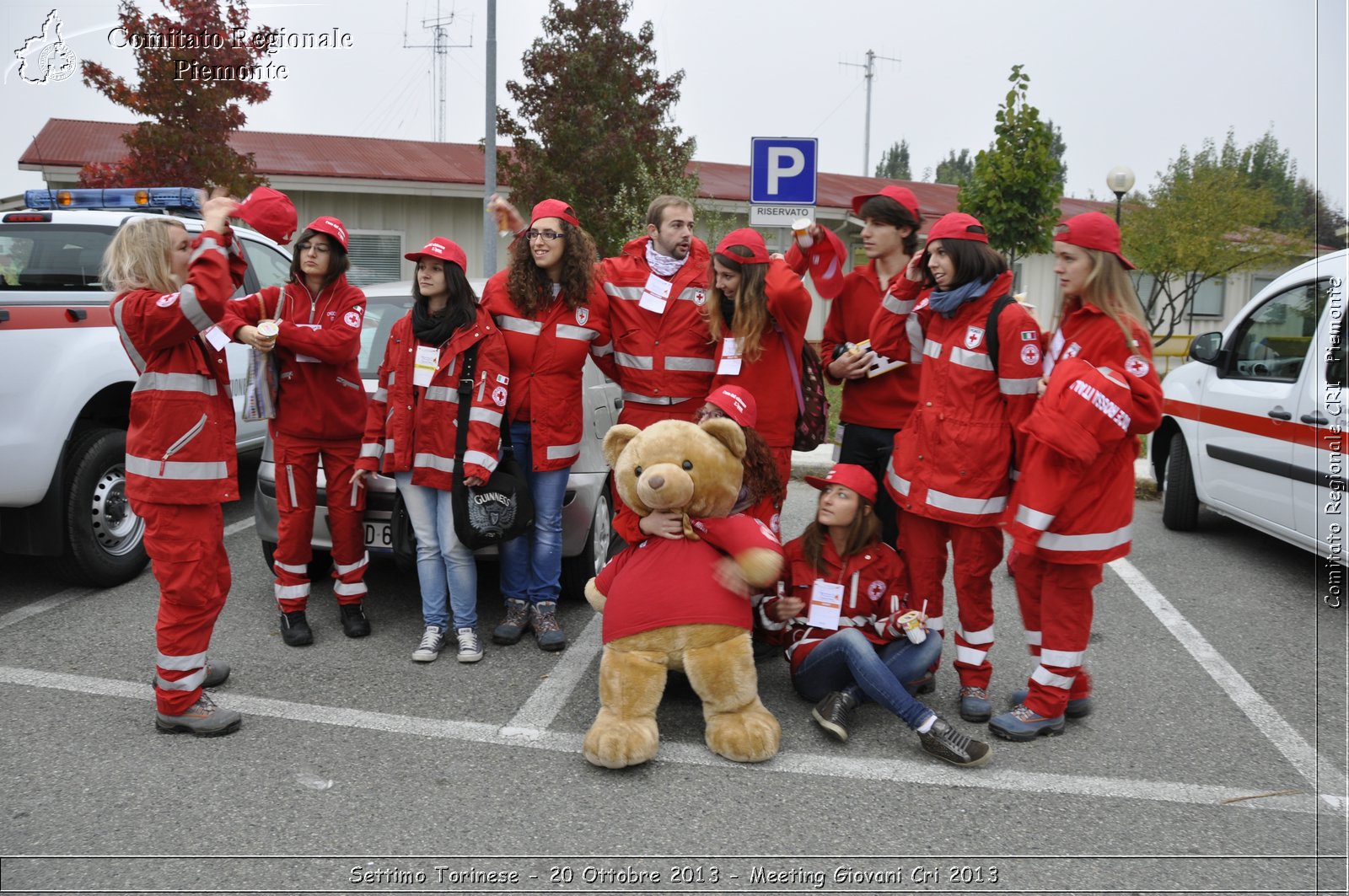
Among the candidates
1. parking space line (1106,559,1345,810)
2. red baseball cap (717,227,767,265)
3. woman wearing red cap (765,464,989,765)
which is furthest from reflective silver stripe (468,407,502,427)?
parking space line (1106,559,1345,810)

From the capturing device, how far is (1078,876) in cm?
278

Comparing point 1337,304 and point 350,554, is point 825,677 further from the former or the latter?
point 1337,304

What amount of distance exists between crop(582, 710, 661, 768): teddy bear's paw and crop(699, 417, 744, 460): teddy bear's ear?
3.37ft

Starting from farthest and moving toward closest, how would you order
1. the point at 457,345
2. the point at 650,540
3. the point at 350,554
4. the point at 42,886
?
the point at 350,554 < the point at 457,345 < the point at 650,540 < the point at 42,886

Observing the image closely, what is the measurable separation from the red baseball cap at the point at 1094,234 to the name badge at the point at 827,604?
155cm

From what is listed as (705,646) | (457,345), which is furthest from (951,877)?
(457,345)

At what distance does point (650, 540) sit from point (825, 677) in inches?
35.2

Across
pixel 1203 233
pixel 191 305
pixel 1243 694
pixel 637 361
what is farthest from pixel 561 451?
pixel 1203 233

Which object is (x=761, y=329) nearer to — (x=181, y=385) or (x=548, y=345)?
(x=548, y=345)

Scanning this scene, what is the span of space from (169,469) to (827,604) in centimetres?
250

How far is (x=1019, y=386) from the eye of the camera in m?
3.61

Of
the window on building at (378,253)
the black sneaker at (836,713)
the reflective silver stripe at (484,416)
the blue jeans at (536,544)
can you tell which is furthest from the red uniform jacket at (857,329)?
the window on building at (378,253)

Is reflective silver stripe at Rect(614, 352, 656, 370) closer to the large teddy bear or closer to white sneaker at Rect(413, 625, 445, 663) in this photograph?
the large teddy bear

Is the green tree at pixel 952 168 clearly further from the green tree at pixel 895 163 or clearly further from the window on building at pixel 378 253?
the window on building at pixel 378 253
